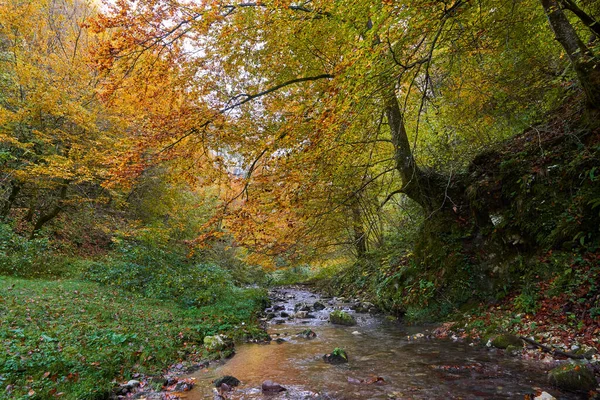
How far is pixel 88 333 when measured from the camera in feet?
18.3

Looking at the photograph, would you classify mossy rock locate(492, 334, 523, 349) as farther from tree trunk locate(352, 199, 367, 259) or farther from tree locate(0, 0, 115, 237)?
tree locate(0, 0, 115, 237)

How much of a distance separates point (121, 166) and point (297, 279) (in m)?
21.7

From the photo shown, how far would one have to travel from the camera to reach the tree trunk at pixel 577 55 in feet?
17.2

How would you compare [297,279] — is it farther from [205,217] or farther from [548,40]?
[548,40]

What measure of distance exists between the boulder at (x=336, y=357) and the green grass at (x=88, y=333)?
2441 mm

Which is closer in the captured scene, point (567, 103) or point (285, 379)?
point (285, 379)

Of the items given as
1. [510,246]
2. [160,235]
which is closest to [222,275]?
[160,235]

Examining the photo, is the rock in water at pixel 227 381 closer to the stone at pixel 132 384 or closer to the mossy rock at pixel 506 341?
the stone at pixel 132 384

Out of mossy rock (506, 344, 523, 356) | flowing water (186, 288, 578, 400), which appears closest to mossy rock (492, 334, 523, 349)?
mossy rock (506, 344, 523, 356)

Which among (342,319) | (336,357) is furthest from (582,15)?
(342,319)

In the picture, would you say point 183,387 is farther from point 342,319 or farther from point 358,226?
point 358,226

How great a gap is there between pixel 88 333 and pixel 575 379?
680 cm

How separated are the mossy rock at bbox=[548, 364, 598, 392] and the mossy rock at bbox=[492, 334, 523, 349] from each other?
1.41 m

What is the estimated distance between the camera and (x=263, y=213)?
708cm
